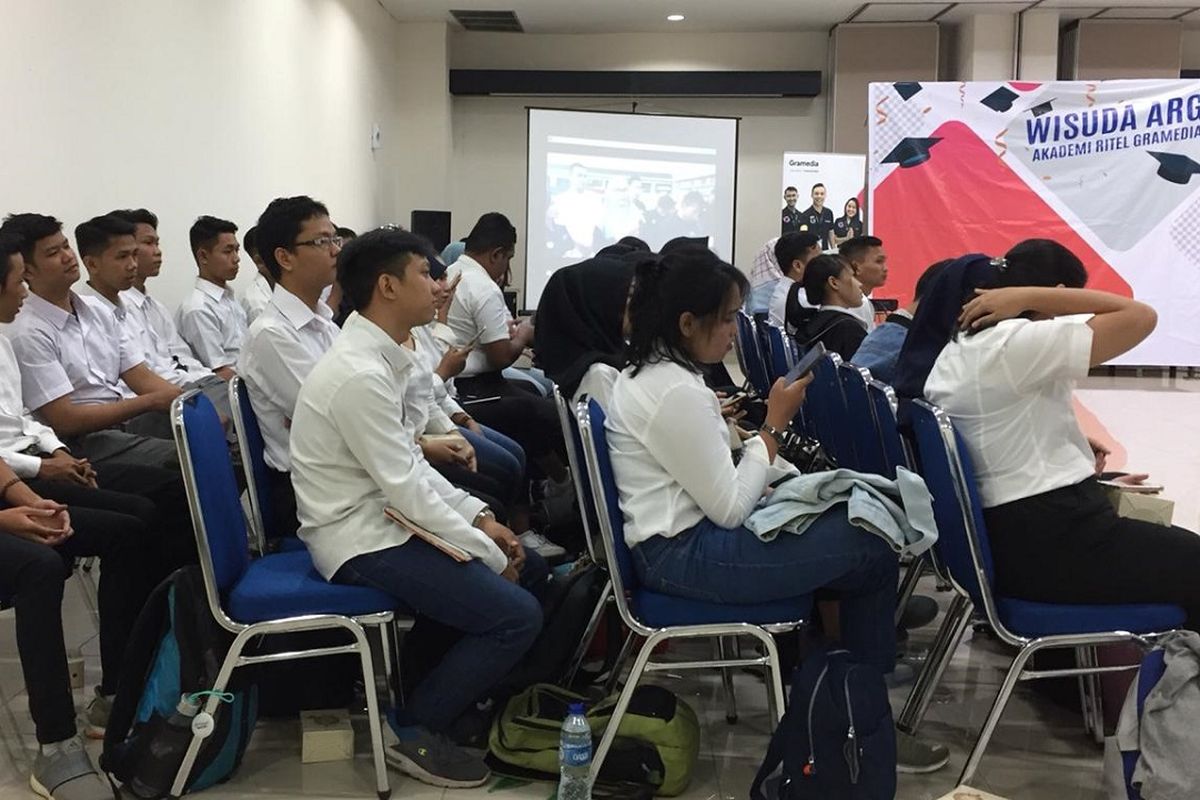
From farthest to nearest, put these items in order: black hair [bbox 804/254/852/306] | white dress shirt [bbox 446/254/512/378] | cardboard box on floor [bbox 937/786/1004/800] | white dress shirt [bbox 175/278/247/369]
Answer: white dress shirt [bbox 175/278/247/369], black hair [bbox 804/254/852/306], white dress shirt [bbox 446/254/512/378], cardboard box on floor [bbox 937/786/1004/800]

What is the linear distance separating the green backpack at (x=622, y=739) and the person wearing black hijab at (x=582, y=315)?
114cm

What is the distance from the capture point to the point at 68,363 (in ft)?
10.2

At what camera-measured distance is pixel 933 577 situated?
3795 millimetres

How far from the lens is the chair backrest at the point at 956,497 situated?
2.15 meters

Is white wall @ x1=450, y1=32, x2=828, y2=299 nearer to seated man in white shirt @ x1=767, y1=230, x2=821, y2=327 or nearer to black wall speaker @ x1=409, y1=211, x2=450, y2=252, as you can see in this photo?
black wall speaker @ x1=409, y1=211, x2=450, y2=252

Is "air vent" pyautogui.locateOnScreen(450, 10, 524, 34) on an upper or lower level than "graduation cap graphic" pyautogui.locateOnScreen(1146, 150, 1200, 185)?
upper

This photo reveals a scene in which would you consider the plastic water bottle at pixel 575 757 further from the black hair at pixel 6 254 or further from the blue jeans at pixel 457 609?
the black hair at pixel 6 254

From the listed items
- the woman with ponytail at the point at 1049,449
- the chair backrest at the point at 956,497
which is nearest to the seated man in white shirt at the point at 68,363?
the chair backrest at the point at 956,497

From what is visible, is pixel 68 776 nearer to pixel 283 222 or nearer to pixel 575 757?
pixel 575 757

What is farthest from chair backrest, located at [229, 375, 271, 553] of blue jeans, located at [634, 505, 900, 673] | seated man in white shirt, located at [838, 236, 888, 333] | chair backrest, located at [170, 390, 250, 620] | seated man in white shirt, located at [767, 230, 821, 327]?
seated man in white shirt, located at [767, 230, 821, 327]

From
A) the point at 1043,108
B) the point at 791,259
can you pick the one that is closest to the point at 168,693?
the point at 791,259

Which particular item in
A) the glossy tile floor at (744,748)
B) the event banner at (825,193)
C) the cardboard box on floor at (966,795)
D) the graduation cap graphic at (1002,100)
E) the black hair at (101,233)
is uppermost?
the graduation cap graphic at (1002,100)

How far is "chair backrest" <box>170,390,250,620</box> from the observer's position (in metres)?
2.10

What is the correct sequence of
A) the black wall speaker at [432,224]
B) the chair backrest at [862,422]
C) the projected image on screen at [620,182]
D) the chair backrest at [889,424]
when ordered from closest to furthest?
the chair backrest at [889,424] → the chair backrest at [862,422] → the black wall speaker at [432,224] → the projected image on screen at [620,182]
